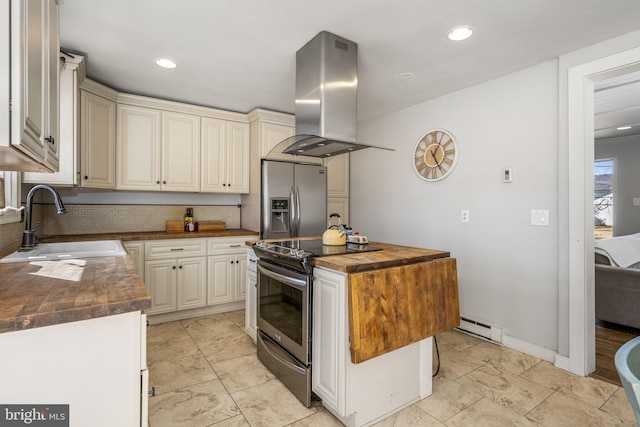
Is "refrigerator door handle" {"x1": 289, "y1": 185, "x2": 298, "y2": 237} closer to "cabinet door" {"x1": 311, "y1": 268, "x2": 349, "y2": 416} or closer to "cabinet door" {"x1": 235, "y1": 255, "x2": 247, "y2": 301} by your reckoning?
"cabinet door" {"x1": 235, "y1": 255, "x2": 247, "y2": 301}

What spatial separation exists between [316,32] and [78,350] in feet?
7.07

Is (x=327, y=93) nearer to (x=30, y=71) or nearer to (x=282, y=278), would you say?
(x=282, y=278)

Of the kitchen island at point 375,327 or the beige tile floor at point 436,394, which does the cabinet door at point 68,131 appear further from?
the kitchen island at point 375,327

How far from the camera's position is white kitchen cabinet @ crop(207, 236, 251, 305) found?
3539 mm

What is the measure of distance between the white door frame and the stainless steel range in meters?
1.54

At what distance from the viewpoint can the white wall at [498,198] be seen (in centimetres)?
259

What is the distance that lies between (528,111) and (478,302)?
5.75 feet

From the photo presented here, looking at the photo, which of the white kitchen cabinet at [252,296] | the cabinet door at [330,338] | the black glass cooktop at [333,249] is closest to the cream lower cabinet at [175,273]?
the white kitchen cabinet at [252,296]

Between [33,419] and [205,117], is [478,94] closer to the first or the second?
[205,117]

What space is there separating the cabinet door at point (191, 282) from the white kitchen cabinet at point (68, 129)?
1261 mm

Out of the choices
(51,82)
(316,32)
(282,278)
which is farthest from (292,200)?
(51,82)

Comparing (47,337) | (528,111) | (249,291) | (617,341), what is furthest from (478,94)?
(47,337)

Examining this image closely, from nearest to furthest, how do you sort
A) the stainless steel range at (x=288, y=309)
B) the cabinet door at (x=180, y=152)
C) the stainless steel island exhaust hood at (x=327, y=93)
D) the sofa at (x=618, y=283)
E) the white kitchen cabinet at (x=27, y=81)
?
the white kitchen cabinet at (x=27, y=81)
the stainless steel range at (x=288, y=309)
the stainless steel island exhaust hood at (x=327, y=93)
the sofa at (x=618, y=283)
the cabinet door at (x=180, y=152)

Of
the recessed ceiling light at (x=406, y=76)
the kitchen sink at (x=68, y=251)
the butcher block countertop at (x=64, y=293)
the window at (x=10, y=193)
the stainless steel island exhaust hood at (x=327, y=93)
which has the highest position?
the recessed ceiling light at (x=406, y=76)
